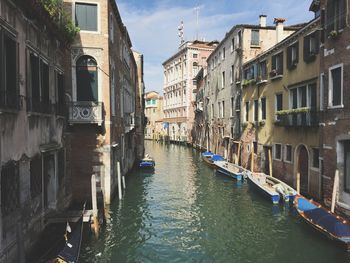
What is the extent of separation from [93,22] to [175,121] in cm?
4053

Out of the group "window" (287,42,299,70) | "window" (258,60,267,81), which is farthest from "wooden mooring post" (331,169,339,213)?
"window" (258,60,267,81)

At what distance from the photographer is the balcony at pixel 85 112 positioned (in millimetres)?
10289

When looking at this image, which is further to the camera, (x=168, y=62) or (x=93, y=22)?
(x=168, y=62)

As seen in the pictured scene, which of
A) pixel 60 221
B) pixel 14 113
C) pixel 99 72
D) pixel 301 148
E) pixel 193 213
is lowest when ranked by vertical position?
pixel 193 213

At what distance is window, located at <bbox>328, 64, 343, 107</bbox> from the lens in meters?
9.45

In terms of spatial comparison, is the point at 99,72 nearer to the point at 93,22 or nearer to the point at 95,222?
the point at 93,22

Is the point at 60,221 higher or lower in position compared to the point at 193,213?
higher

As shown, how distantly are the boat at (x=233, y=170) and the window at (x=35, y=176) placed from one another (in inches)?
450

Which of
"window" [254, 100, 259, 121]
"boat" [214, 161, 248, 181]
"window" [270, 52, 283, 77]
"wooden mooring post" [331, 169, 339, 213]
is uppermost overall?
"window" [270, 52, 283, 77]

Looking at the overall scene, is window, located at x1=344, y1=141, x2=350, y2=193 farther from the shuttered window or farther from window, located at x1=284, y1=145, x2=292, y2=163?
window, located at x1=284, y1=145, x2=292, y2=163

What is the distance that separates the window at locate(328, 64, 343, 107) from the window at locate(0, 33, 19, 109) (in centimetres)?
924

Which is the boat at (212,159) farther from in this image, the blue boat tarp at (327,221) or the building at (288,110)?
the blue boat tarp at (327,221)

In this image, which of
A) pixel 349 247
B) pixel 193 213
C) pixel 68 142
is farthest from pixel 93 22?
pixel 349 247

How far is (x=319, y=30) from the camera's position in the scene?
1115 cm
